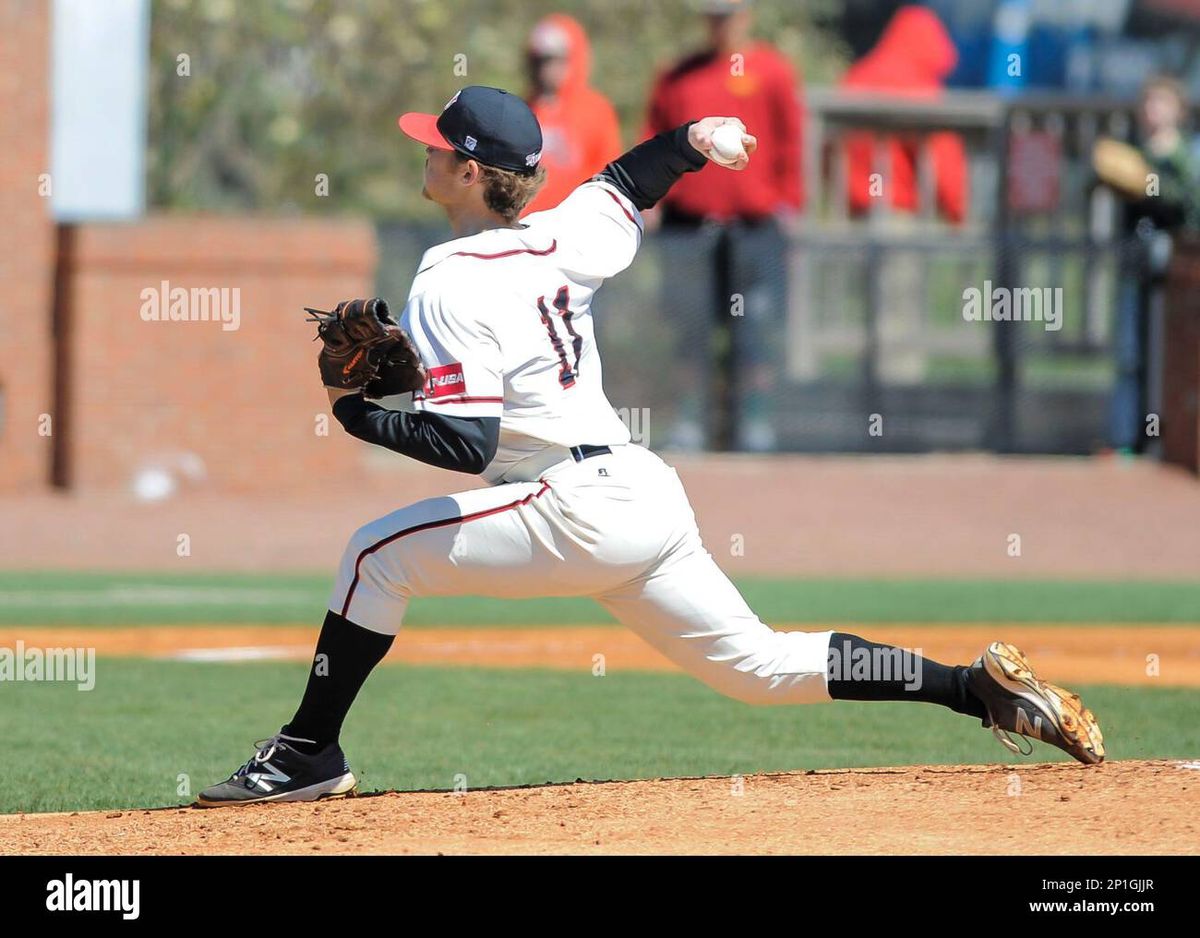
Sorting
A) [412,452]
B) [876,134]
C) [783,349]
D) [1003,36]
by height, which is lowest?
[412,452]

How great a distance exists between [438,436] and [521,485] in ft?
1.22

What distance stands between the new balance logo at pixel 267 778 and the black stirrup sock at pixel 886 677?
4.92ft

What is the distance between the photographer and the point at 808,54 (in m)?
26.8

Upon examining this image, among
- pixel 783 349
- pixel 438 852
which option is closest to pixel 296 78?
pixel 783 349

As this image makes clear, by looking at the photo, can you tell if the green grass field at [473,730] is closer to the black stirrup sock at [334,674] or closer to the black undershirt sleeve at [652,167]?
the black stirrup sock at [334,674]

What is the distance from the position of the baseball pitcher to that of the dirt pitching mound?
0.65 feet

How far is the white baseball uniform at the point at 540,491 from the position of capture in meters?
5.05

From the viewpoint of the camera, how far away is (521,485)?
5.23 m

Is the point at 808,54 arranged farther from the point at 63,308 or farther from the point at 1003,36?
the point at 63,308

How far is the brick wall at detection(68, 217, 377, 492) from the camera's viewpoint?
15.4 m

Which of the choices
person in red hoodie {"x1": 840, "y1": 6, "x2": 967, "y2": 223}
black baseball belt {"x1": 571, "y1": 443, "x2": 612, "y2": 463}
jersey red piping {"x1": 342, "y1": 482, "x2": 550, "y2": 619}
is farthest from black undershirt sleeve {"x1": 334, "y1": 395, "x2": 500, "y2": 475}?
person in red hoodie {"x1": 840, "y1": 6, "x2": 967, "y2": 223}

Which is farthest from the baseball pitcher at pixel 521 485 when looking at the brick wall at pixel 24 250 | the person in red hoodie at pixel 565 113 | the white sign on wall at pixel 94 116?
the white sign on wall at pixel 94 116

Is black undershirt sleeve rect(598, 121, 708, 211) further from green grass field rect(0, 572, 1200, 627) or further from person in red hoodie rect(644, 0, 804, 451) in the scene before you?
person in red hoodie rect(644, 0, 804, 451)

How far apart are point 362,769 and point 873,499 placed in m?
9.08
